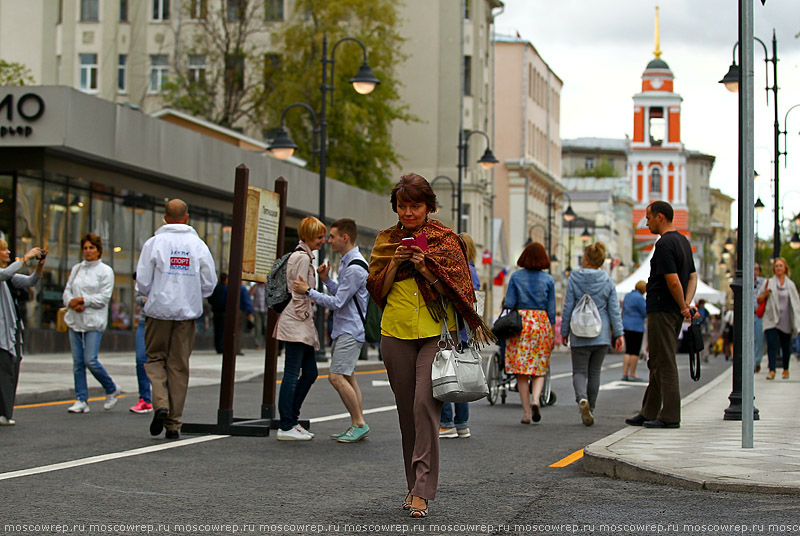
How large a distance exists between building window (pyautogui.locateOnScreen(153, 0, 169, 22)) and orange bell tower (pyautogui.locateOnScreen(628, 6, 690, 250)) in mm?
98905

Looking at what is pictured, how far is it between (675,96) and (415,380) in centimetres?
15191

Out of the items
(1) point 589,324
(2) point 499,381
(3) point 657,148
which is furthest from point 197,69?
(3) point 657,148

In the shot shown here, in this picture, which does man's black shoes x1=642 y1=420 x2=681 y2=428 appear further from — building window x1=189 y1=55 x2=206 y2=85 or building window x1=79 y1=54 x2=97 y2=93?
building window x1=79 y1=54 x2=97 y2=93

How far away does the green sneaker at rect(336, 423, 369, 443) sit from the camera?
11023 millimetres

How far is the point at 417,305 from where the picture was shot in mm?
7039

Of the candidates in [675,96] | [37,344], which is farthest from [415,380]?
[675,96]

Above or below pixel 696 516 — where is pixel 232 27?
above

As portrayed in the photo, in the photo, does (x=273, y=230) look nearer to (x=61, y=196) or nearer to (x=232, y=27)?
(x=61, y=196)

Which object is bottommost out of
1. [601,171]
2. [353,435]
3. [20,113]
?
[353,435]

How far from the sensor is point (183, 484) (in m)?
8.26

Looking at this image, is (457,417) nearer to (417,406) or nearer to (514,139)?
(417,406)

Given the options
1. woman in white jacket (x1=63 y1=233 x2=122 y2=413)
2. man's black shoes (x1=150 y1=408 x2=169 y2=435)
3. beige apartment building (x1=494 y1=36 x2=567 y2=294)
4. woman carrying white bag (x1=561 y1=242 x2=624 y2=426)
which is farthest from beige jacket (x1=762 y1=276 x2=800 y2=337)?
beige apartment building (x1=494 y1=36 x2=567 y2=294)

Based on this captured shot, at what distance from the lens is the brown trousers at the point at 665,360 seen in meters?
11.4

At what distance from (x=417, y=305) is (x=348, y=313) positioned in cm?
403
